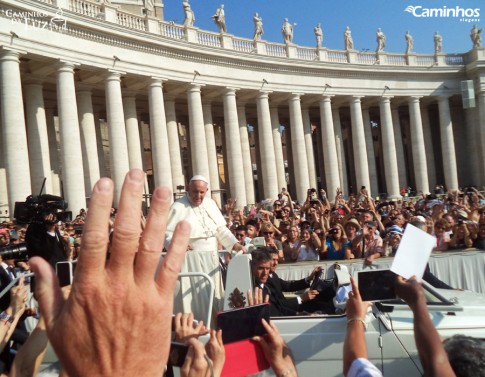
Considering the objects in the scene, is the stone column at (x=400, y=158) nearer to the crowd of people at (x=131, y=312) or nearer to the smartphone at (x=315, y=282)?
the smartphone at (x=315, y=282)

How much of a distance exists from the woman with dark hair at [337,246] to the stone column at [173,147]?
23.3 m

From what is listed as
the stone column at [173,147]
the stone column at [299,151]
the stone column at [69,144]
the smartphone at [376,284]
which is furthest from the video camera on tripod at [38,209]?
the stone column at [299,151]

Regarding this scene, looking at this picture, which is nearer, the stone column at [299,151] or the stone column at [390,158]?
the stone column at [299,151]

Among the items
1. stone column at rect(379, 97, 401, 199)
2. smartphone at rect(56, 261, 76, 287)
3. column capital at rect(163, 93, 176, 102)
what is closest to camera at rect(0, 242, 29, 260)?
smartphone at rect(56, 261, 76, 287)

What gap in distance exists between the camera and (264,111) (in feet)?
124

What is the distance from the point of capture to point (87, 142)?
30094 mm

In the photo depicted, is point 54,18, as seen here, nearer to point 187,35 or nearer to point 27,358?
point 187,35

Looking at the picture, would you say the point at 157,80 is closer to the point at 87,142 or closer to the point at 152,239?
the point at 87,142

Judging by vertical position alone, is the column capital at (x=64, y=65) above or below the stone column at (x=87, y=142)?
above

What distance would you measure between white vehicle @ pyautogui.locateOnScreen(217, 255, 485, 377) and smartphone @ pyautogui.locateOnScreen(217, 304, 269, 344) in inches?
73.1

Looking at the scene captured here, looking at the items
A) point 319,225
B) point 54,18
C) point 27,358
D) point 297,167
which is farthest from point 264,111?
point 27,358

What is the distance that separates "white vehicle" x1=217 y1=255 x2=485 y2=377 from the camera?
17.5 ft

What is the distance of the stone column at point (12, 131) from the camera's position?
23547 millimetres

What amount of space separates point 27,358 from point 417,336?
274 cm
